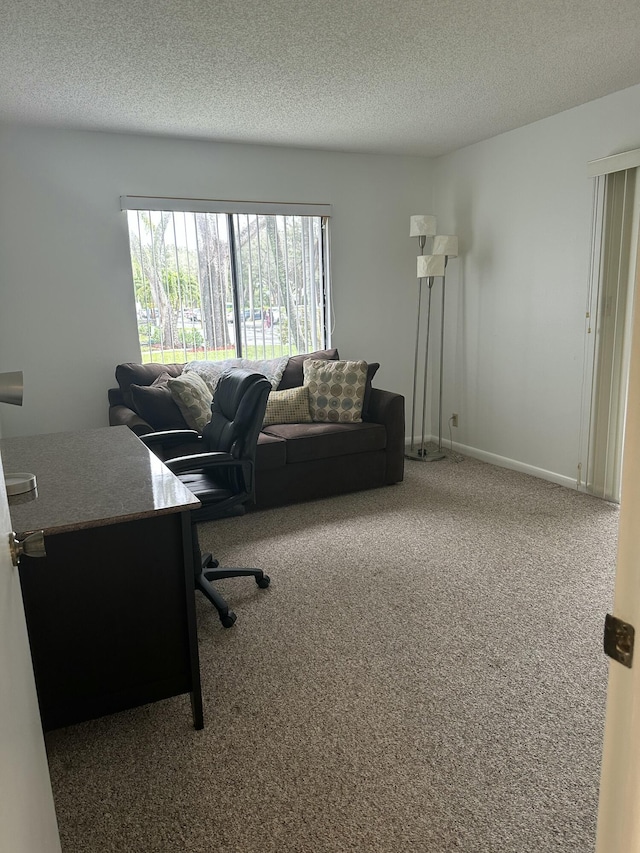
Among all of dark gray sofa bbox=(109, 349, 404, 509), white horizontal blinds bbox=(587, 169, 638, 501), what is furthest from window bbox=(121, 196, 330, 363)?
white horizontal blinds bbox=(587, 169, 638, 501)

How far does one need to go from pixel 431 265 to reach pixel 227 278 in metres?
1.63

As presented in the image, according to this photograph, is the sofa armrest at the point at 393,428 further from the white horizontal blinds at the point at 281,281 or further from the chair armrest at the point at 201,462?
the chair armrest at the point at 201,462

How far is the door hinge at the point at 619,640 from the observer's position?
0.72m

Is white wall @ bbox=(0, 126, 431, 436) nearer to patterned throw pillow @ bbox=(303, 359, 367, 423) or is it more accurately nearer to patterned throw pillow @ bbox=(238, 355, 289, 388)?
patterned throw pillow @ bbox=(238, 355, 289, 388)

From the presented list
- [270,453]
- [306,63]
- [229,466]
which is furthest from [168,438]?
[306,63]

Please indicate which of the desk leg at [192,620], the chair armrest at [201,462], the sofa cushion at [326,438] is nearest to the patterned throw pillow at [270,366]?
the sofa cushion at [326,438]

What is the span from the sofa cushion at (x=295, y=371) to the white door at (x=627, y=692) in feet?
13.2

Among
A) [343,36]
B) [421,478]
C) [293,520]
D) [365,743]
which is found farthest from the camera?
[421,478]

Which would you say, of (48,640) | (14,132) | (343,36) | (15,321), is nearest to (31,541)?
(48,640)

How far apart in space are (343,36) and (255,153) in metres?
2.09

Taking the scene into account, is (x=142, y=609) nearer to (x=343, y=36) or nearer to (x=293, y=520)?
(x=293, y=520)

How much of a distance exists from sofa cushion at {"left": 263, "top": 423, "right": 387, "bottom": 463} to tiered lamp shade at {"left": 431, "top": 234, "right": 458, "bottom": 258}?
1568 millimetres

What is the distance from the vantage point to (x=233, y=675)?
87.8 inches

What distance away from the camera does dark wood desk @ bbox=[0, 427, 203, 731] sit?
1.72 m
